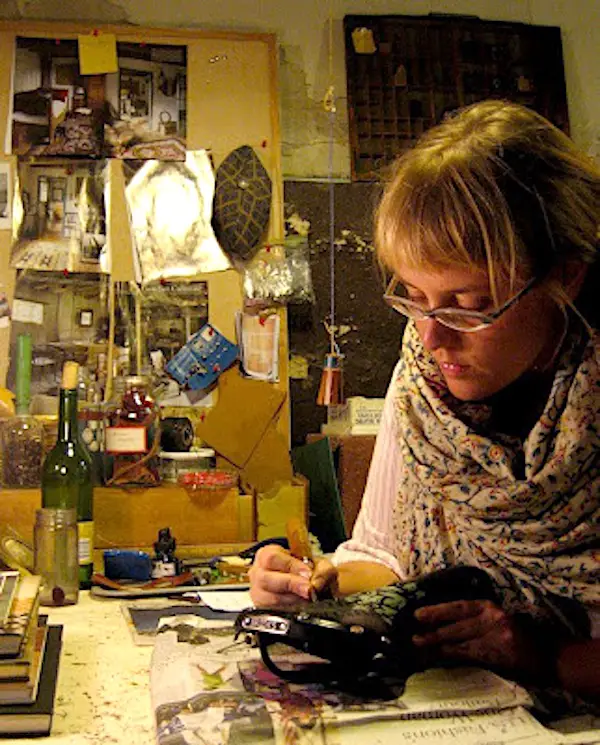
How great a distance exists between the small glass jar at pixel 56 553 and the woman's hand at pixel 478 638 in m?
0.75

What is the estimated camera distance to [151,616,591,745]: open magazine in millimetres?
850

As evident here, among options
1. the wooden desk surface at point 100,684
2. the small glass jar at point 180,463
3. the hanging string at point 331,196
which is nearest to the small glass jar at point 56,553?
the wooden desk surface at point 100,684

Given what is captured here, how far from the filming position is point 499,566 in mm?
1134

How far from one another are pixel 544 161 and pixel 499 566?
0.49 metres

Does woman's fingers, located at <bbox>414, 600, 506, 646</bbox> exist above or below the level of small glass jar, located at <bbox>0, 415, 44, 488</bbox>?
below

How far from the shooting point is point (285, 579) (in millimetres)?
1141

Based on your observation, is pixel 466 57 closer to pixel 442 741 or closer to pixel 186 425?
pixel 186 425

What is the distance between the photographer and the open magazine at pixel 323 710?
0.85 meters

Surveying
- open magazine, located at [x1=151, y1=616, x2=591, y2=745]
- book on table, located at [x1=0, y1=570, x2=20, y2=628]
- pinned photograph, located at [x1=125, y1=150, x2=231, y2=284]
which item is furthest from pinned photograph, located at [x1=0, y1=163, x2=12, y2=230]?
open magazine, located at [x1=151, y1=616, x2=591, y2=745]

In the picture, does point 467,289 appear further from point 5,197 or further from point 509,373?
point 5,197

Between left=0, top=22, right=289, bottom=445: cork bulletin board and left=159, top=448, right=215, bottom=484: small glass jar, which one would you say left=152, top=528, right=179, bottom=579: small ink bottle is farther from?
left=0, top=22, right=289, bottom=445: cork bulletin board

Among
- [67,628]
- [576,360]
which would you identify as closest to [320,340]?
[67,628]

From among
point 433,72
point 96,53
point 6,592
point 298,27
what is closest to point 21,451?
point 6,592

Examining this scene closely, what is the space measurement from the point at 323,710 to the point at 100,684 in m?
0.34
